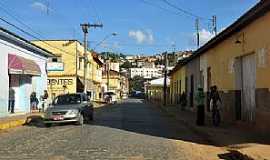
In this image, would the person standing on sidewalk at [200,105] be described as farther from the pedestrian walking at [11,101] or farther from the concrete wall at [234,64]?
the pedestrian walking at [11,101]

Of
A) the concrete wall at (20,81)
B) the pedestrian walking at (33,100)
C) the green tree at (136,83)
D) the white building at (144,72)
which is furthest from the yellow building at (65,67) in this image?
the white building at (144,72)

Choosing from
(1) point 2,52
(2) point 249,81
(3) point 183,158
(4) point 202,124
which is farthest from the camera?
(1) point 2,52

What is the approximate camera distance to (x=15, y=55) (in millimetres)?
32156

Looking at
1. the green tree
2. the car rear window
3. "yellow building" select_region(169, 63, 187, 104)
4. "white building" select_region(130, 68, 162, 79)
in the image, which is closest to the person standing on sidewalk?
the car rear window

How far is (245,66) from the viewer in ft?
70.3

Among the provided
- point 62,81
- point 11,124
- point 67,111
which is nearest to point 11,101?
point 11,124

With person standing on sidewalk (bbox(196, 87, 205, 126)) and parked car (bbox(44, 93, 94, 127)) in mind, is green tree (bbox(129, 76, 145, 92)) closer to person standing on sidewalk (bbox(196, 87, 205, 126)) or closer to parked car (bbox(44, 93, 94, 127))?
parked car (bbox(44, 93, 94, 127))

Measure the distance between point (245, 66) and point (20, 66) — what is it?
1631cm

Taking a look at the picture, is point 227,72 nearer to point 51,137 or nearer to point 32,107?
point 51,137

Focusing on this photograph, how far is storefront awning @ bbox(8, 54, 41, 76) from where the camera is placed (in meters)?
30.9

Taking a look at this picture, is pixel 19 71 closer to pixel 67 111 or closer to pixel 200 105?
pixel 67 111

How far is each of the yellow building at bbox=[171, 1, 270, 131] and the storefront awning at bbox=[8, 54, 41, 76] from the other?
1168 centimetres

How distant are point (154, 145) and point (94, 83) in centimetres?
6669

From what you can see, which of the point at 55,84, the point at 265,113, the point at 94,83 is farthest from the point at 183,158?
the point at 94,83
